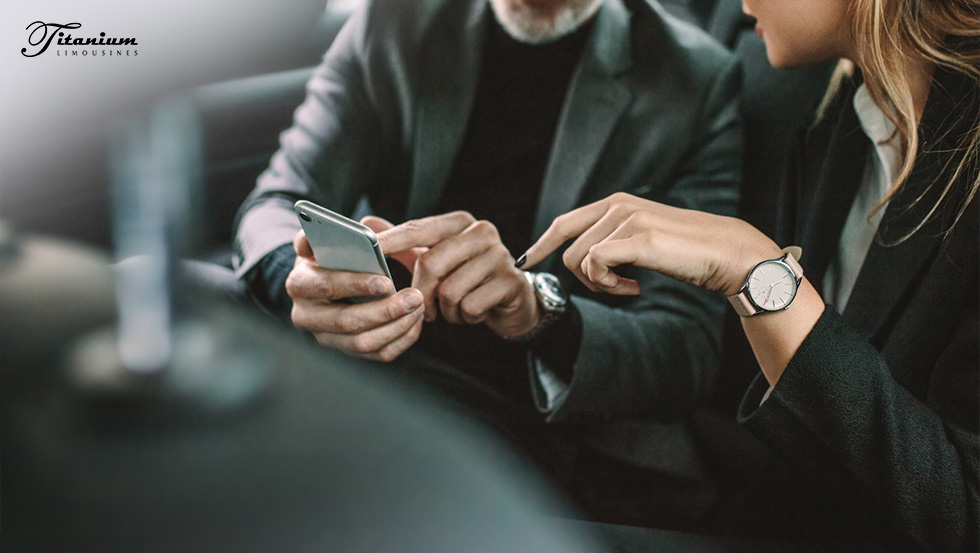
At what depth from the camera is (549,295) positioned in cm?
63

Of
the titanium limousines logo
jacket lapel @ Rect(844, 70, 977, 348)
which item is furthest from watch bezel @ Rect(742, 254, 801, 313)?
the titanium limousines logo

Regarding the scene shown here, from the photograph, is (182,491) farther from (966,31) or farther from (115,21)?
(966,31)

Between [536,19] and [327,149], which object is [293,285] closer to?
[327,149]

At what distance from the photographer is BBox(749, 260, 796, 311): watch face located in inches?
Result: 18.9

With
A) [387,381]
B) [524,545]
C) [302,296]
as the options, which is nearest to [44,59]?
[302,296]

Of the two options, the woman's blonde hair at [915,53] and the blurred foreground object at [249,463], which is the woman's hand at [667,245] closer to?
the woman's blonde hair at [915,53]

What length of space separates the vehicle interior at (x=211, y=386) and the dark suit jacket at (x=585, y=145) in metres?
0.03

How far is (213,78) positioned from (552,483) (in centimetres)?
55

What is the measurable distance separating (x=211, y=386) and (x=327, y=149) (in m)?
0.27

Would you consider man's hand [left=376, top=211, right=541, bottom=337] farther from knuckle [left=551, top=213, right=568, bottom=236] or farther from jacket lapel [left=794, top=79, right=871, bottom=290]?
jacket lapel [left=794, top=79, right=871, bottom=290]

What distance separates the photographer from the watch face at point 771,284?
1.57 ft

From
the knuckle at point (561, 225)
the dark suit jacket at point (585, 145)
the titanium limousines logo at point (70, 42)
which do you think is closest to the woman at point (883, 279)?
the knuckle at point (561, 225)

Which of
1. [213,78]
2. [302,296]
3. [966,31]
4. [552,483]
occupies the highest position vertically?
[966,31]

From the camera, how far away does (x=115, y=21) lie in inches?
24.2
